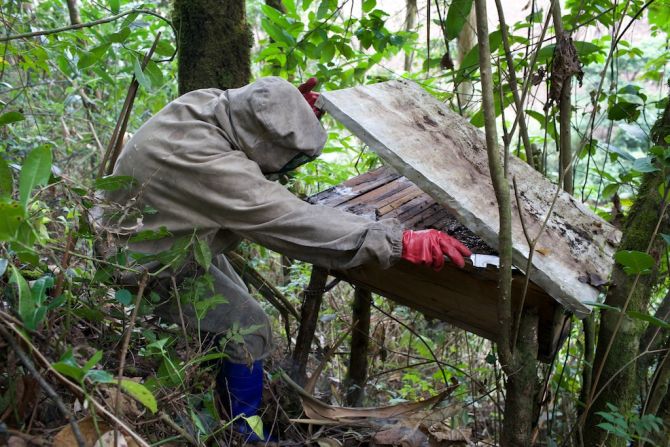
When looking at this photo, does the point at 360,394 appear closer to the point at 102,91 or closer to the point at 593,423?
the point at 593,423

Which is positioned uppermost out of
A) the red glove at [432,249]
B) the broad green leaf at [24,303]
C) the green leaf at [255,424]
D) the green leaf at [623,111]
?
the green leaf at [623,111]

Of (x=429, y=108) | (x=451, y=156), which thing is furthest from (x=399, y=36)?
(x=451, y=156)

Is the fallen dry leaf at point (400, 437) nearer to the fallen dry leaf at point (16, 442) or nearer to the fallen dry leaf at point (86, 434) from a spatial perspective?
the fallen dry leaf at point (86, 434)

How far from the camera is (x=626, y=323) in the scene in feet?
6.92

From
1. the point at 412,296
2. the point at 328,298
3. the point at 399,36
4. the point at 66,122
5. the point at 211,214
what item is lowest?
the point at 328,298

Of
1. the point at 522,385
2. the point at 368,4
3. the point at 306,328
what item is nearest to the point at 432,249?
the point at 522,385

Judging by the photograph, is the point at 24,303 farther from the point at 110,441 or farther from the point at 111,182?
the point at 111,182

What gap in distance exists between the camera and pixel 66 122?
227 inches

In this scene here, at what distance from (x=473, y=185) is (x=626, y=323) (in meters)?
0.71

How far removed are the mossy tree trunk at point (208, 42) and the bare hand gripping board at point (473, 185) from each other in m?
0.91

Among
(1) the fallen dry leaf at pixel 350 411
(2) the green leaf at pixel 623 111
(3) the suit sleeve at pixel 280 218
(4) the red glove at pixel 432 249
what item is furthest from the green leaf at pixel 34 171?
(2) the green leaf at pixel 623 111

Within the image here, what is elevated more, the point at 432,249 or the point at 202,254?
the point at 432,249

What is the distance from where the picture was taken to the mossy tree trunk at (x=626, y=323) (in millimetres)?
2092

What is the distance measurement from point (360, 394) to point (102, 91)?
4.31 metres
